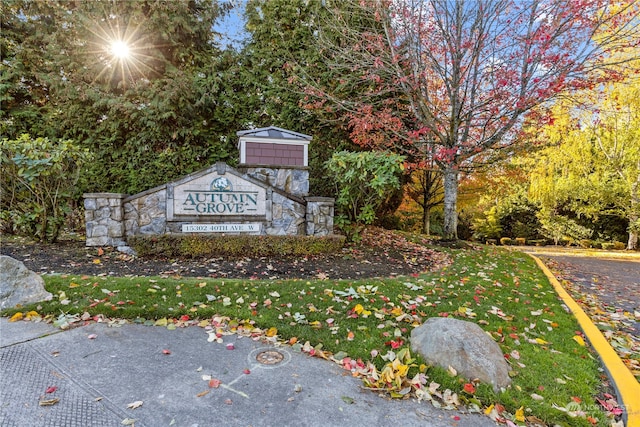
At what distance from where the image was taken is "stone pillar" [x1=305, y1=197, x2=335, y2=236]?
6496 mm

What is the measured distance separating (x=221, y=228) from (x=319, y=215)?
6.28 ft

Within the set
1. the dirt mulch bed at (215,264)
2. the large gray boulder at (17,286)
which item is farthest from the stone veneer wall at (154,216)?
the large gray boulder at (17,286)

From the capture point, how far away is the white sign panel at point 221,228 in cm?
604

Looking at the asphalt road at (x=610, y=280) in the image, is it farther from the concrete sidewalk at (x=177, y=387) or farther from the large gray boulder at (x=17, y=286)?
the large gray boulder at (x=17, y=286)

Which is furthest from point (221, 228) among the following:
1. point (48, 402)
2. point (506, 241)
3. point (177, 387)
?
point (506, 241)

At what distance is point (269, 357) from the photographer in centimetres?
254

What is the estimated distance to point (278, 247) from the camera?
5.98 meters

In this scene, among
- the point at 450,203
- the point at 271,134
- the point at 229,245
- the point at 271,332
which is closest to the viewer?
the point at 271,332

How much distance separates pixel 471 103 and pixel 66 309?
8.13m

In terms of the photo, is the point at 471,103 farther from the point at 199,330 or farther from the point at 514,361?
the point at 199,330

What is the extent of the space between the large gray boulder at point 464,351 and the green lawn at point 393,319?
0.09 meters

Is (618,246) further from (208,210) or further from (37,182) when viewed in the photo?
(37,182)

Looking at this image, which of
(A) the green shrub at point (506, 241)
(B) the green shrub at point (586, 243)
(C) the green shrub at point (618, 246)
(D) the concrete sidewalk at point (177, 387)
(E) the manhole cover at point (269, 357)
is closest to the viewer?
(D) the concrete sidewalk at point (177, 387)

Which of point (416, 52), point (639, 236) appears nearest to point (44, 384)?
point (416, 52)
